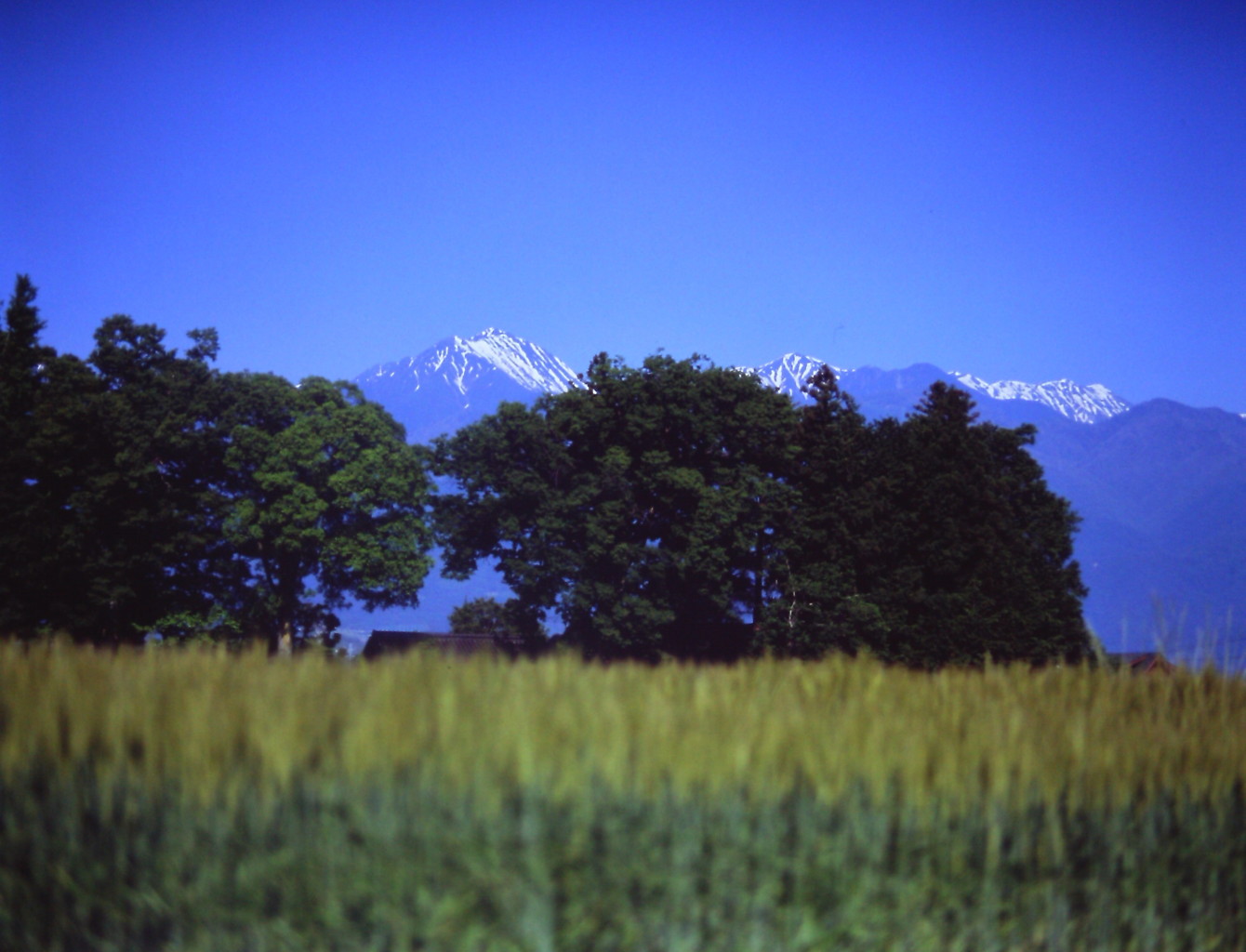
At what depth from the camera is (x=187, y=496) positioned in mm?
54250

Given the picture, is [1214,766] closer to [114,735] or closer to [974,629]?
[114,735]

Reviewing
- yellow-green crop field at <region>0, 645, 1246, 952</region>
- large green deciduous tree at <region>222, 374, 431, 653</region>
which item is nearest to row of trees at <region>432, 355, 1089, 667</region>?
large green deciduous tree at <region>222, 374, 431, 653</region>

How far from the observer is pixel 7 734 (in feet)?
13.1

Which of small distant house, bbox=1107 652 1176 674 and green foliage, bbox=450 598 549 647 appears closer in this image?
small distant house, bbox=1107 652 1176 674

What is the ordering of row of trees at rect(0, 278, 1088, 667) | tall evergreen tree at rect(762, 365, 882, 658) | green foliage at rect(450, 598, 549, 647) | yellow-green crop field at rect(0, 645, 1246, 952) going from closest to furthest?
yellow-green crop field at rect(0, 645, 1246, 952), row of trees at rect(0, 278, 1088, 667), tall evergreen tree at rect(762, 365, 882, 658), green foliage at rect(450, 598, 549, 647)

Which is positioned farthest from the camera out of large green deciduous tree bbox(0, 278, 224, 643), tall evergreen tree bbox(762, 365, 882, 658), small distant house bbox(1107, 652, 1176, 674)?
tall evergreen tree bbox(762, 365, 882, 658)

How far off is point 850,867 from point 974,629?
48.5 meters

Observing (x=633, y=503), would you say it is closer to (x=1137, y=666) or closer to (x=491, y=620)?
(x=491, y=620)

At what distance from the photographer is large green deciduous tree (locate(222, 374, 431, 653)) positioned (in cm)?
5575

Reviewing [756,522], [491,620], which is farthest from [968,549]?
[491,620]

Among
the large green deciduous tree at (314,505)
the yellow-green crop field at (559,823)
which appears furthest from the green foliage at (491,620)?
the yellow-green crop field at (559,823)

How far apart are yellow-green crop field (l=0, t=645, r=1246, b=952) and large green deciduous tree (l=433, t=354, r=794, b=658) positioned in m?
45.8

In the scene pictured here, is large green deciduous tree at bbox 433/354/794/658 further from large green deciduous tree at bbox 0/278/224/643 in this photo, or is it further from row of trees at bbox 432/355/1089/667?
large green deciduous tree at bbox 0/278/224/643

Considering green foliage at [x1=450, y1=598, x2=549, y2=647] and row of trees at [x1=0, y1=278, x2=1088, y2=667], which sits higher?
row of trees at [x1=0, y1=278, x2=1088, y2=667]
